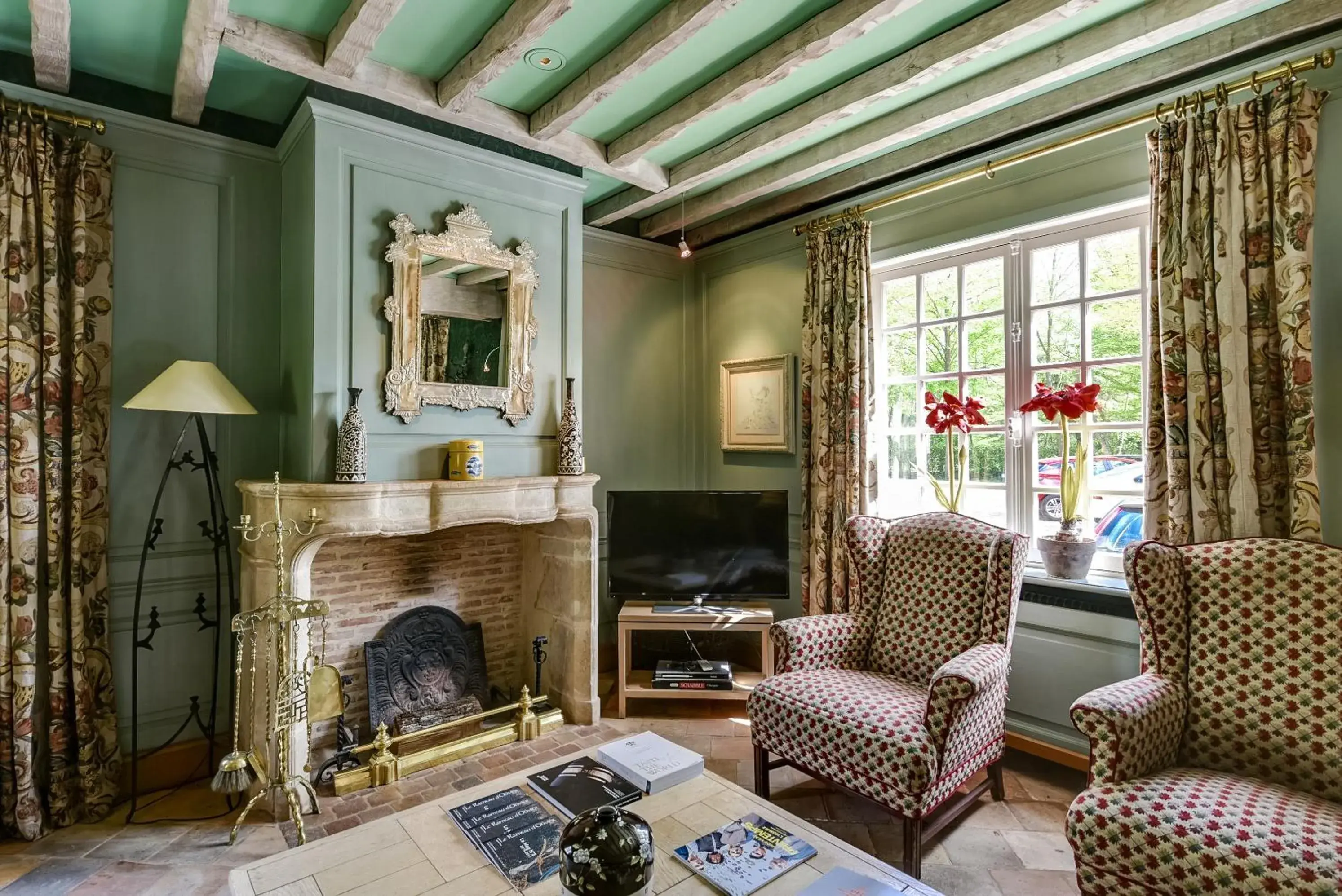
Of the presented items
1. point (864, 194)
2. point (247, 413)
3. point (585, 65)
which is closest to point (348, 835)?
point (247, 413)

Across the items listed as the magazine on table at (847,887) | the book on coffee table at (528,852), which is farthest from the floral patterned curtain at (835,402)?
the book on coffee table at (528,852)

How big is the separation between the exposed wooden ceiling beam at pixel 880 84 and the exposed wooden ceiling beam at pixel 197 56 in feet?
6.06

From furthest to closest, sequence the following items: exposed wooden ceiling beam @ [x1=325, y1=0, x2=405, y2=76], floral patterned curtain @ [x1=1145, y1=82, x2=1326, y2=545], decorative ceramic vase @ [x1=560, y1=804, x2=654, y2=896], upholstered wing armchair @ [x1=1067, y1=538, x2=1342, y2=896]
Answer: floral patterned curtain @ [x1=1145, y1=82, x2=1326, y2=545], exposed wooden ceiling beam @ [x1=325, y1=0, x2=405, y2=76], upholstered wing armchair @ [x1=1067, y1=538, x2=1342, y2=896], decorative ceramic vase @ [x1=560, y1=804, x2=654, y2=896]

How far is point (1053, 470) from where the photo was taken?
285cm

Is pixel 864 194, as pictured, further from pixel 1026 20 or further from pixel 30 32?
pixel 30 32

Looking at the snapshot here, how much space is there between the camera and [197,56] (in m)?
2.18

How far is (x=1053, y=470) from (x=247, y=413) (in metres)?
3.19

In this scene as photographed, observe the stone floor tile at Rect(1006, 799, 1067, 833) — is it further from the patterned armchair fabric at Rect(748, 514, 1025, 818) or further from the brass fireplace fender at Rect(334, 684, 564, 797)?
the brass fireplace fender at Rect(334, 684, 564, 797)

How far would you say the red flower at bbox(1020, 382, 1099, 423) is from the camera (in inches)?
96.5

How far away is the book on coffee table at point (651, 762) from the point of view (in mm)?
1727

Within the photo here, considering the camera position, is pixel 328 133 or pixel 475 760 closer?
pixel 328 133

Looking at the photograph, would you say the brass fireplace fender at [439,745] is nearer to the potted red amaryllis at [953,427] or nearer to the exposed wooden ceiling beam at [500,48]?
the potted red amaryllis at [953,427]

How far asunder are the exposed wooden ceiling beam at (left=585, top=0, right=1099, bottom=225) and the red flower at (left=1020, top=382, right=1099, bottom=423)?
1.20 m

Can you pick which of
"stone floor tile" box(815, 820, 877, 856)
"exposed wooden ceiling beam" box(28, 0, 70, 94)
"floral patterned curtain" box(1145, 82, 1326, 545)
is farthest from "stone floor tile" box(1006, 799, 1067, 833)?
"exposed wooden ceiling beam" box(28, 0, 70, 94)
